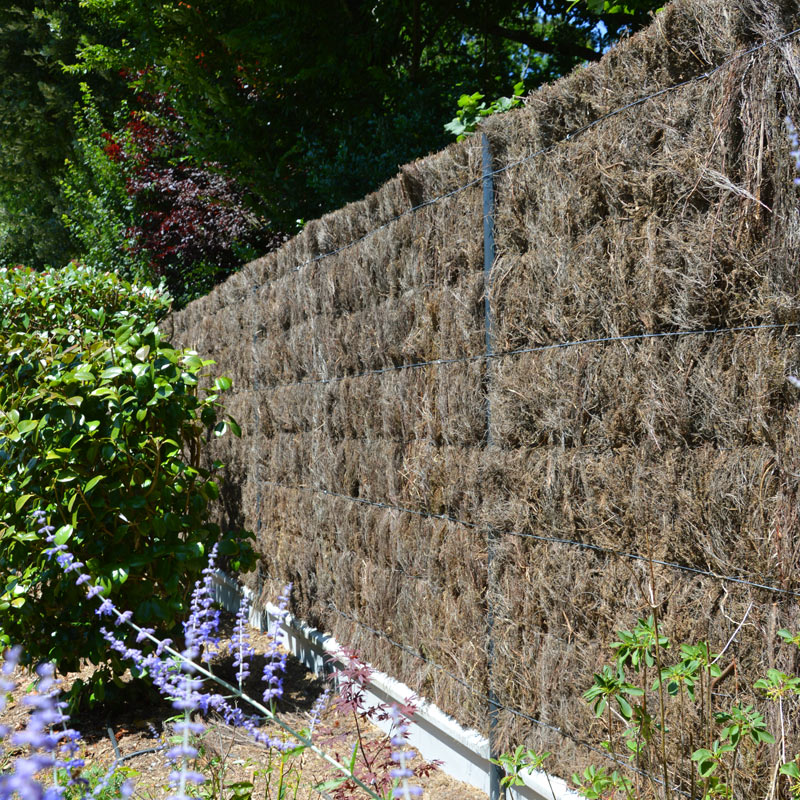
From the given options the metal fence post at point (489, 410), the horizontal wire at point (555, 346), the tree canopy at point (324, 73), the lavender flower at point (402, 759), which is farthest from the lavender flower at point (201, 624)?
the tree canopy at point (324, 73)

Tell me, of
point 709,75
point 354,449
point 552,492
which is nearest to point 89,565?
point 354,449

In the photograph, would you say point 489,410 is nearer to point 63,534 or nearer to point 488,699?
point 488,699

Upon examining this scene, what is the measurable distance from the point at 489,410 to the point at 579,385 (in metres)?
0.58

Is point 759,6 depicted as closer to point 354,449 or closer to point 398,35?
point 354,449

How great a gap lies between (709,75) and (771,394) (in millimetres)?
946

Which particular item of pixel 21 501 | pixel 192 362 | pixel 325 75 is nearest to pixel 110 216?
pixel 325 75

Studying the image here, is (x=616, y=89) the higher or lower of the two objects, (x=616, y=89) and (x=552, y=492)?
the higher

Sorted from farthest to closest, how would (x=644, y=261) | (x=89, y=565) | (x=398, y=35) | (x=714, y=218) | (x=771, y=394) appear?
1. (x=398, y=35)
2. (x=89, y=565)
3. (x=644, y=261)
4. (x=714, y=218)
5. (x=771, y=394)

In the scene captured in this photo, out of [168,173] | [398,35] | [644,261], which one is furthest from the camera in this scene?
[168,173]

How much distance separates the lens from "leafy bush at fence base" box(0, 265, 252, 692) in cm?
443

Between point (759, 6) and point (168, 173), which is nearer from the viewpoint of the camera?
point (759, 6)

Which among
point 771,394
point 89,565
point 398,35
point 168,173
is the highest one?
point 398,35

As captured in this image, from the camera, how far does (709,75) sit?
7.68ft

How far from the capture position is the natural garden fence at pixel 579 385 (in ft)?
7.22
